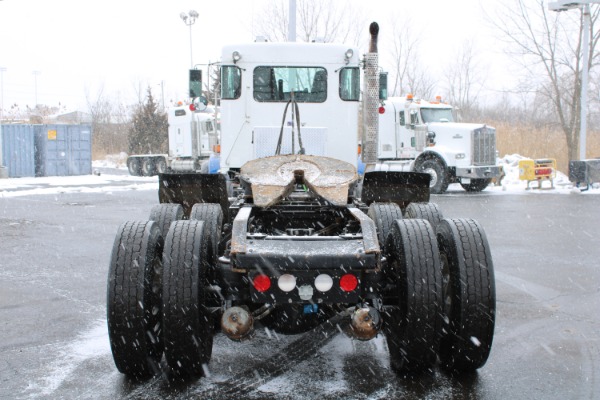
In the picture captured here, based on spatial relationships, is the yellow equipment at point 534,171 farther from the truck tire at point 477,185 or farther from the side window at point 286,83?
the side window at point 286,83

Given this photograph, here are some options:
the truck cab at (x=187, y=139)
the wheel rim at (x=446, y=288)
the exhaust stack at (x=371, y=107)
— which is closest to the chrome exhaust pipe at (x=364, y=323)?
the wheel rim at (x=446, y=288)

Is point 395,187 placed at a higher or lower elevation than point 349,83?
lower

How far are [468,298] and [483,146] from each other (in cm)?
1806

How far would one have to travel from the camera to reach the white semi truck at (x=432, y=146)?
71.2ft

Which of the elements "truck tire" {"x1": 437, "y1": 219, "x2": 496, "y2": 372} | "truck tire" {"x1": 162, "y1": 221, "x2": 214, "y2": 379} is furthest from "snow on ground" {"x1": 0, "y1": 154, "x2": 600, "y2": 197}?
"truck tire" {"x1": 162, "y1": 221, "x2": 214, "y2": 379}

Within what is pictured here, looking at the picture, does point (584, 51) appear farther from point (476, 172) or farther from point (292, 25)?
point (292, 25)

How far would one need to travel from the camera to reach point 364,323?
4.48 meters

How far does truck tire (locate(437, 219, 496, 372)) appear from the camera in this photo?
4688 mm

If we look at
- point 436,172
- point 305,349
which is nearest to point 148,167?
point 436,172

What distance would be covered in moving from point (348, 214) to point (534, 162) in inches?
747

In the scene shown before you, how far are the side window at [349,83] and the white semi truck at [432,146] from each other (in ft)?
41.2

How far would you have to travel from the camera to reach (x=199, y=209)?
639 cm

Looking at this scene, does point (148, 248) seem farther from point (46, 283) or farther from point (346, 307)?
point (46, 283)

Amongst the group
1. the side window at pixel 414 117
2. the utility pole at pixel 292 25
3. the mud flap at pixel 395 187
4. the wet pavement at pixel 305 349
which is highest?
the utility pole at pixel 292 25
